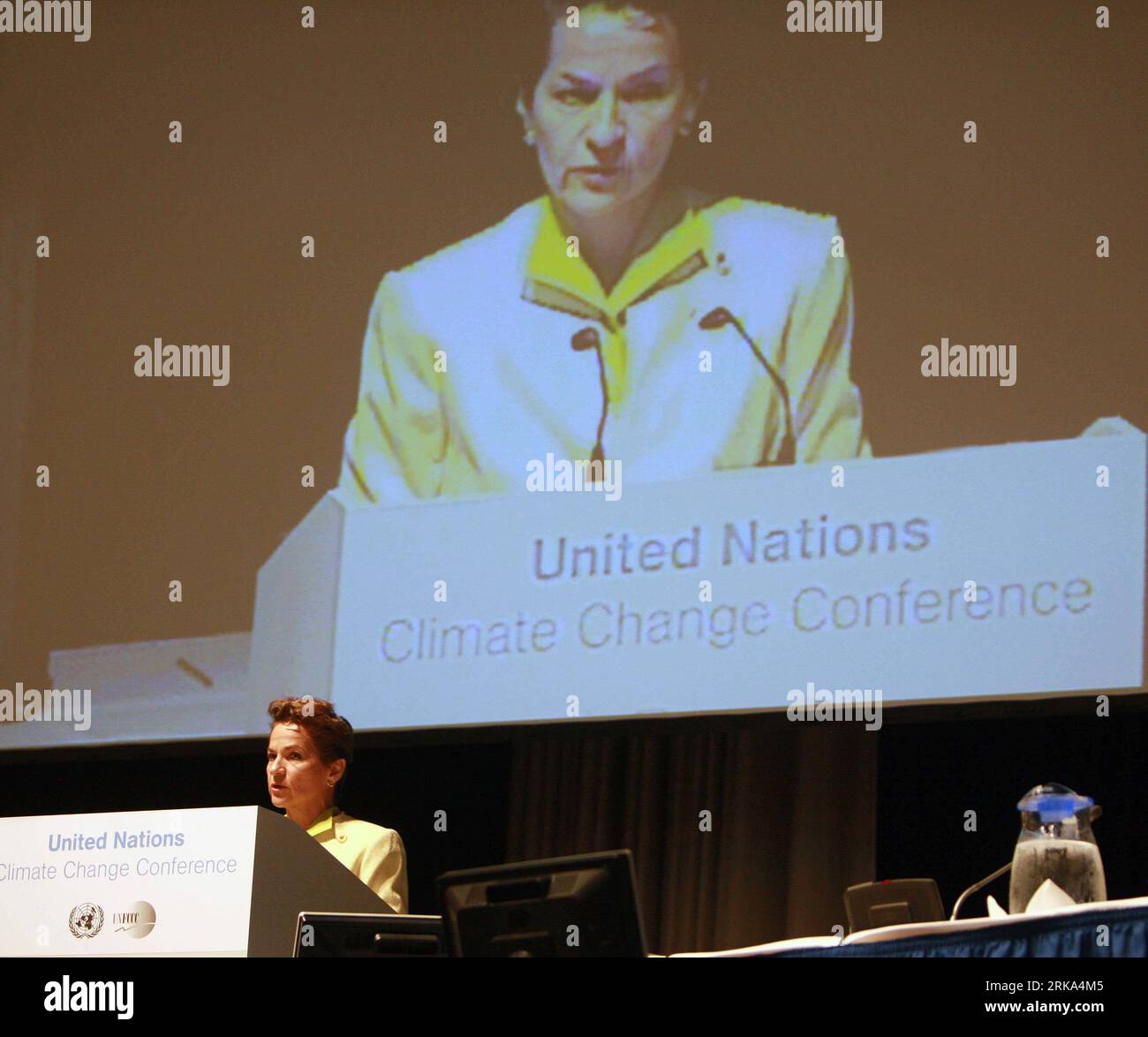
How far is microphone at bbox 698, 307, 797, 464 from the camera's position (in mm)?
3820

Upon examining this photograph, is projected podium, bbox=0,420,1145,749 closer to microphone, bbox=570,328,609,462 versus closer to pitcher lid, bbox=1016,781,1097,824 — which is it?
microphone, bbox=570,328,609,462

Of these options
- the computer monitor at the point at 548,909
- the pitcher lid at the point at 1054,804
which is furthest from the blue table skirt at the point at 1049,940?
the pitcher lid at the point at 1054,804

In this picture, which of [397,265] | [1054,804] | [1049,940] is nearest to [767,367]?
[397,265]

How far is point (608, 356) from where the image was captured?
409 cm

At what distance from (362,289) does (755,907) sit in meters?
1.82

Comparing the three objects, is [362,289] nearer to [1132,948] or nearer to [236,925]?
[236,925]

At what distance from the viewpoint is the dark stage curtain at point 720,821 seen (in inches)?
169

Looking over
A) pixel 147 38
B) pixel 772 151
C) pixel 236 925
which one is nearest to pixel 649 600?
pixel 772 151

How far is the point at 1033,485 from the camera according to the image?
3.58 meters

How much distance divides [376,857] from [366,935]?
0.61 metres

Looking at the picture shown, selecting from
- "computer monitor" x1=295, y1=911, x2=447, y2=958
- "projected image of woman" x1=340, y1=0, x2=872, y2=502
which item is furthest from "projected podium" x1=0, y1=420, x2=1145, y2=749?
"computer monitor" x1=295, y1=911, x2=447, y2=958

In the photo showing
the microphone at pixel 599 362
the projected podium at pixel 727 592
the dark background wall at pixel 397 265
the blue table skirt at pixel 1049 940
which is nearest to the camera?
the blue table skirt at pixel 1049 940

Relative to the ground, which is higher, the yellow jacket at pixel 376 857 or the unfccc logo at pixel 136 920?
the yellow jacket at pixel 376 857

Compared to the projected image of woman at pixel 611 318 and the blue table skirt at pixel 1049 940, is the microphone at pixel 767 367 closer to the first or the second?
the projected image of woman at pixel 611 318
